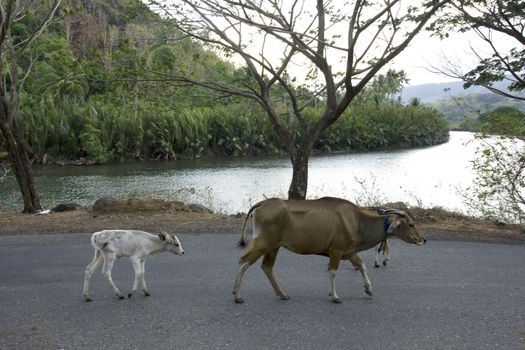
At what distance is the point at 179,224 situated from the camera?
1144 cm

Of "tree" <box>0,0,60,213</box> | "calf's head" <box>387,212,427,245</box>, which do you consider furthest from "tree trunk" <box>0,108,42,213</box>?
"calf's head" <box>387,212,427,245</box>

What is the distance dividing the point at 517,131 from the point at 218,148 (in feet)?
100

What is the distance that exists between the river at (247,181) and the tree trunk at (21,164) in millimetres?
4472

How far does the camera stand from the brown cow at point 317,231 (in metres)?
6.77

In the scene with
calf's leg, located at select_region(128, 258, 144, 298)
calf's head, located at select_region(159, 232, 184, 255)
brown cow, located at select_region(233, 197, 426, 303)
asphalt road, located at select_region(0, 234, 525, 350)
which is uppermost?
brown cow, located at select_region(233, 197, 426, 303)

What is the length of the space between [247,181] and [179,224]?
605 inches

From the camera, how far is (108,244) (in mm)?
6707

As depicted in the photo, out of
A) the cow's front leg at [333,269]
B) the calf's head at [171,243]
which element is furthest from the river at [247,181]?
the cow's front leg at [333,269]

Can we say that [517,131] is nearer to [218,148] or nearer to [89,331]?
[89,331]

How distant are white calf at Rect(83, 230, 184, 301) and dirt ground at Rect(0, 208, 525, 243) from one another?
391cm

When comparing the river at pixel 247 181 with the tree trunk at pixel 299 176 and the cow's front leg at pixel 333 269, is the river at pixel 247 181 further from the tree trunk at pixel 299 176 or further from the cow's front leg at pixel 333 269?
the cow's front leg at pixel 333 269

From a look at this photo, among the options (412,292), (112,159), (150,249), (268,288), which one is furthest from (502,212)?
(112,159)

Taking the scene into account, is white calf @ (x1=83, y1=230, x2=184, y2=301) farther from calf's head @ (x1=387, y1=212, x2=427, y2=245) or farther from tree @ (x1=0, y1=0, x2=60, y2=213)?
tree @ (x1=0, y1=0, x2=60, y2=213)

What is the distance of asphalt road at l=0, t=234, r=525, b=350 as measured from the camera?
18.7 feet
